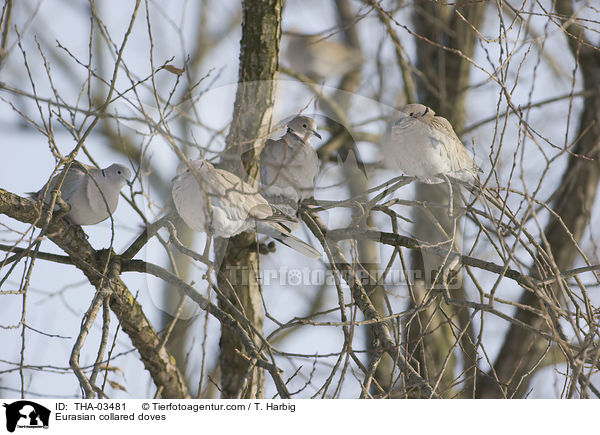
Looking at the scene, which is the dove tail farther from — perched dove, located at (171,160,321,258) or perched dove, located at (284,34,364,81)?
perched dove, located at (284,34,364,81)

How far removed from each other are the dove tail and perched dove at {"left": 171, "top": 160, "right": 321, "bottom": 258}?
27mm

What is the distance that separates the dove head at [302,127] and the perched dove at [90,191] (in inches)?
23.1

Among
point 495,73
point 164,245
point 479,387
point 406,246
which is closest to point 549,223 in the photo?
point 479,387

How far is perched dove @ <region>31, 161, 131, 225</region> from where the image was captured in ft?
6.59

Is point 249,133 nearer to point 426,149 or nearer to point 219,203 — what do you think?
point 219,203

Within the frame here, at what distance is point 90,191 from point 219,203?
2.05ft

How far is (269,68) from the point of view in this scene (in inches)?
91.9

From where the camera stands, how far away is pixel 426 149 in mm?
1699

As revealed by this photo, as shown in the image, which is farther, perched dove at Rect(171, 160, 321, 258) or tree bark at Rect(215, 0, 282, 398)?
tree bark at Rect(215, 0, 282, 398)

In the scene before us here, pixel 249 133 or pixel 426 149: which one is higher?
pixel 249 133

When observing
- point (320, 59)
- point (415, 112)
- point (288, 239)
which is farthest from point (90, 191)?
point (320, 59)
